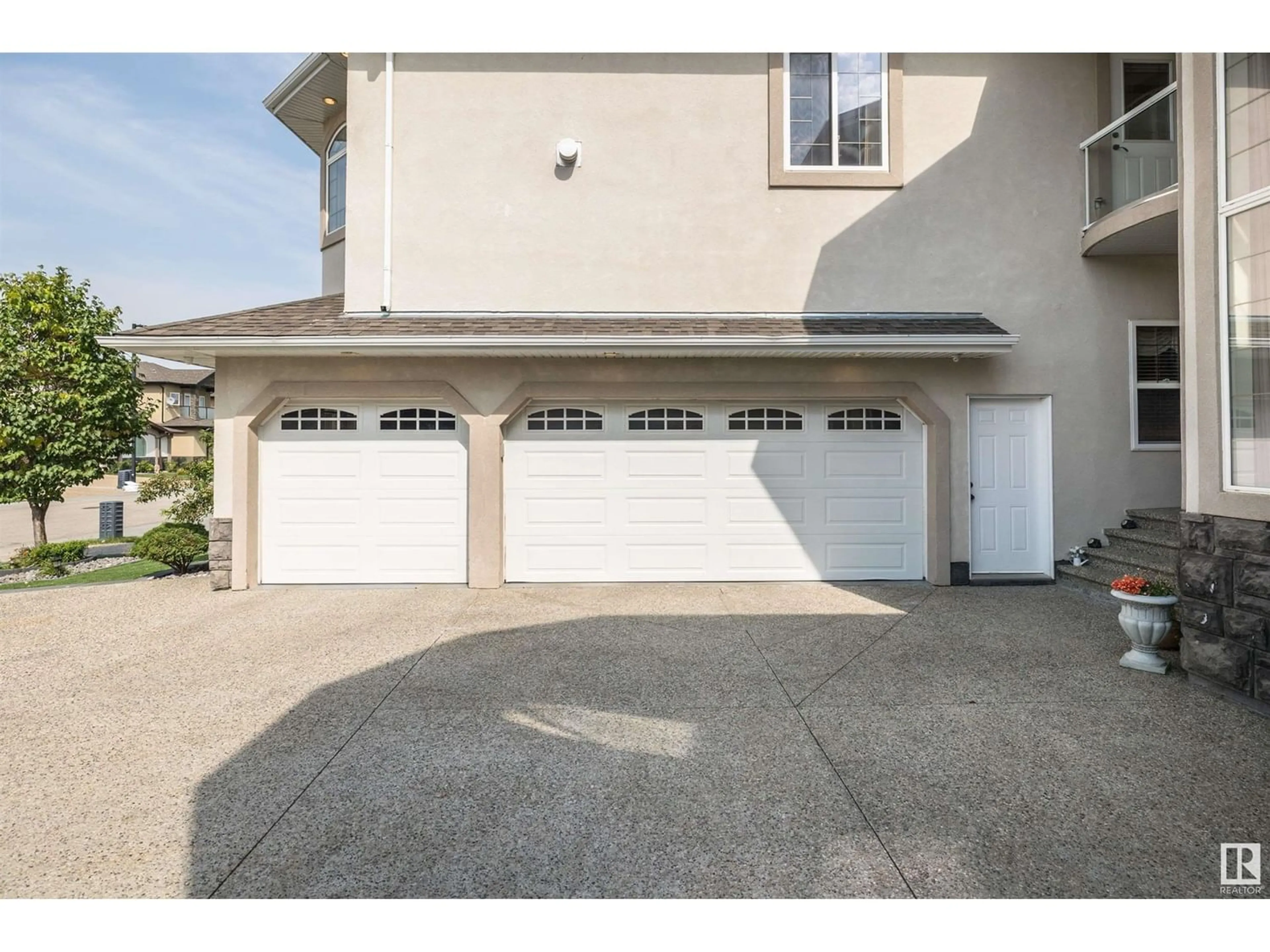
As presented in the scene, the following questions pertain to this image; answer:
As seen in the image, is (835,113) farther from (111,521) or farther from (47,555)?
(111,521)

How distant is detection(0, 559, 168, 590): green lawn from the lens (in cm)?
854

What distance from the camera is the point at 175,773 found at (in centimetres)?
340

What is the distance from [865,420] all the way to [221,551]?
26.6ft

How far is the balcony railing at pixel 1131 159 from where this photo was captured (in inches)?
296

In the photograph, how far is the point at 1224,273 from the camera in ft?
14.3

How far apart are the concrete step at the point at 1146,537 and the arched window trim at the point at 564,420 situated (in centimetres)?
633

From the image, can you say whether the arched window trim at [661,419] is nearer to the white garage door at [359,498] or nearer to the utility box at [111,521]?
the white garage door at [359,498]

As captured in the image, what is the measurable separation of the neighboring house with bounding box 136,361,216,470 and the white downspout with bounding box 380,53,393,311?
132 feet

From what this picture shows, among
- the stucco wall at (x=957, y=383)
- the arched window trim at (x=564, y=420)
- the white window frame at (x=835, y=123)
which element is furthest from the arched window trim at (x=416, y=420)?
the white window frame at (x=835, y=123)

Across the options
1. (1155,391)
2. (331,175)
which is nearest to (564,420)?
(331,175)

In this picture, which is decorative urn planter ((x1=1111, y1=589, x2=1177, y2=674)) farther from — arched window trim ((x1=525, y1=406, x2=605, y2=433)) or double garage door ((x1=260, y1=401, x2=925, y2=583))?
arched window trim ((x1=525, y1=406, x2=605, y2=433))

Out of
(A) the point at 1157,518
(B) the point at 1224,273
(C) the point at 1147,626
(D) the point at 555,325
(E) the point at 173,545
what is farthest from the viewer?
(E) the point at 173,545

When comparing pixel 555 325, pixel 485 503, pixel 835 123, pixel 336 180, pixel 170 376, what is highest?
pixel 170 376

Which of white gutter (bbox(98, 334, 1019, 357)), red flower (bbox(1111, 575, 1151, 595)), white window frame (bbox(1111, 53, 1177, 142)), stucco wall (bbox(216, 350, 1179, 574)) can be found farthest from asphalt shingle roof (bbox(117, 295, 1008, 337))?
red flower (bbox(1111, 575, 1151, 595))
